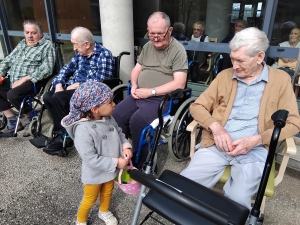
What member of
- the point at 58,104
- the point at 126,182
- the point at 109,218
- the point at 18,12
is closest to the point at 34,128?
the point at 58,104

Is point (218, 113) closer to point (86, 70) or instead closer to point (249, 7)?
point (86, 70)

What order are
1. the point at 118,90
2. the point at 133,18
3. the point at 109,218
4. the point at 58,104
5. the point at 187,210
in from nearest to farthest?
the point at 187,210 < the point at 109,218 < the point at 58,104 < the point at 118,90 < the point at 133,18

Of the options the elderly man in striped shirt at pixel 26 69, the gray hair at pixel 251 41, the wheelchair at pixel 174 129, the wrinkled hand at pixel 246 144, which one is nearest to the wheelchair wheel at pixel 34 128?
the elderly man in striped shirt at pixel 26 69

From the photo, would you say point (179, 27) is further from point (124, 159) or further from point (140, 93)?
point (124, 159)

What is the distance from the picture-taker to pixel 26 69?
286cm

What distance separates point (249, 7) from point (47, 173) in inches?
114

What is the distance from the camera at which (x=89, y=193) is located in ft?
4.93

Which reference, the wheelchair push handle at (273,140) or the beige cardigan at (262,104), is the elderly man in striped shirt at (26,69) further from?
the wheelchair push handle at (273,140)

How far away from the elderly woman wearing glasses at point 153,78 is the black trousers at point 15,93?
4.06ft

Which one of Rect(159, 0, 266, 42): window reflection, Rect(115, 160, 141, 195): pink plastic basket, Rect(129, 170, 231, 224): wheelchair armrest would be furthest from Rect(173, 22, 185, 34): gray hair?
Rect(129, 170, 231, 224): wheelchair armrest

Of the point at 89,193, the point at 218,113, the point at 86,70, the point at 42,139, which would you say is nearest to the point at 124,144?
the point at 89,193

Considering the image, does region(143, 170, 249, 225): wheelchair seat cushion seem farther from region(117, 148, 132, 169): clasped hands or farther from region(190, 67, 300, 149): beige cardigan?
region(190, 67, 300, 149): beige cardigan

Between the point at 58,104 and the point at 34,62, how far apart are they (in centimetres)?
91

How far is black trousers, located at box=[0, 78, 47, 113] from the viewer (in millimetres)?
2672
